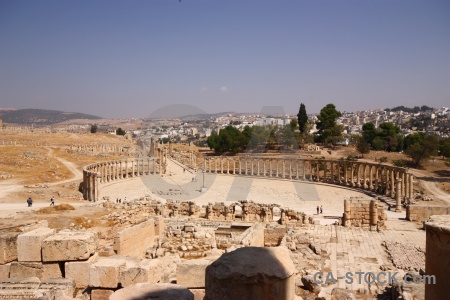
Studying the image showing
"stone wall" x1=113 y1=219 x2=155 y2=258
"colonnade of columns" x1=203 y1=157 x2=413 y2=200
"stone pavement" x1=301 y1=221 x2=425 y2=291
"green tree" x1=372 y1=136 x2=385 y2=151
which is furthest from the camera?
"green tree" x1=372 y1=136 x2=385 y2=151

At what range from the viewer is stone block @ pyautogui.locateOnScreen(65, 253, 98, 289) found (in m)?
9.05

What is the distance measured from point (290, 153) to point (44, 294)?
2462 inches

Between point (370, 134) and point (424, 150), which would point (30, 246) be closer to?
point (424, 150)

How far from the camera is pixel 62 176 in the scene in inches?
1783

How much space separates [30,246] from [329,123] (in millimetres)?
73590

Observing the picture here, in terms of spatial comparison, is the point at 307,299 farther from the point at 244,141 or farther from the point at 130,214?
the point at 244,141

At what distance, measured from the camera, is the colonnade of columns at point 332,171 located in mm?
41031

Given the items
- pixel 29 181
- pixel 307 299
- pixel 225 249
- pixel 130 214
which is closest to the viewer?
pixel 307 299

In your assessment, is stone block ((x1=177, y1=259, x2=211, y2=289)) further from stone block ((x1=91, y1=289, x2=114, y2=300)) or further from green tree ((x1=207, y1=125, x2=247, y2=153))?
green tree ((x1=207, y1=125, x2=247, y2=153))

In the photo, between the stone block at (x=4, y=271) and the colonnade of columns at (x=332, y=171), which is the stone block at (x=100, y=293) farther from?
the colonnade of columns at (x=332, y=171)

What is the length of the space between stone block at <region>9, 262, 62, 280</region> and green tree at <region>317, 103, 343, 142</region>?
71433 mm

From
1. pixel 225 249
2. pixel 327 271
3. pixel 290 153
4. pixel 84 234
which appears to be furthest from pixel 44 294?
pixel 290 153

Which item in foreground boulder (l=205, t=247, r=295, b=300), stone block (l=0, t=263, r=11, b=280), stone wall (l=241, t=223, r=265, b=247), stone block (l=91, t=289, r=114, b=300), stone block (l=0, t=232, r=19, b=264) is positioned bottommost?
stone wall (l=241, t=223, r=265, b=247)

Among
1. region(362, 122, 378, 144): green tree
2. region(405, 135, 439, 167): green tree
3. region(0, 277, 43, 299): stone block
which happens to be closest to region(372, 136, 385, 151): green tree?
region(362, 122, 378, 144): green tree
